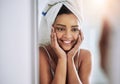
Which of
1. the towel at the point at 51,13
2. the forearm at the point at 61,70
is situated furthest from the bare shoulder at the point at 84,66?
the towel at the point at 51,13

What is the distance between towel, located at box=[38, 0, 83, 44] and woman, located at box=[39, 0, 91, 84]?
0.08 ft

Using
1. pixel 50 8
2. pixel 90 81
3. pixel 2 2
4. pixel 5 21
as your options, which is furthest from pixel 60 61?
pixel 2 2

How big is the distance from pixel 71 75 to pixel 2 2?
774 mm

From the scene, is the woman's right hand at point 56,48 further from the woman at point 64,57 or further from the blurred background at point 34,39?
the blurred background at point 34,39

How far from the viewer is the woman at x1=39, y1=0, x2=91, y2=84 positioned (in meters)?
1.40

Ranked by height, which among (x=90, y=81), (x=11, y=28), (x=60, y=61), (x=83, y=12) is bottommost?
(x=90, y=81)

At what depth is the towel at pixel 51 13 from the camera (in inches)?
55.2

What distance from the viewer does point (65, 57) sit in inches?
55.5

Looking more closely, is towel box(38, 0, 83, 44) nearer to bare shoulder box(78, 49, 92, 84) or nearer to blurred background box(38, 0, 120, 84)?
blurred background box(38, 0, 120, 84)

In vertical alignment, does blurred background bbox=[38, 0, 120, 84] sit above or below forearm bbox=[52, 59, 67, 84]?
above

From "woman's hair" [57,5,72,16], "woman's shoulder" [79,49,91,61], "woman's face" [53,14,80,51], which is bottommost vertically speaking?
"woman's shoulder" [79,49,91,61]

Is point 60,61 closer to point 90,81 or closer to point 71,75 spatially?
point 71,75

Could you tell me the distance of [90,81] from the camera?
1.42 metres

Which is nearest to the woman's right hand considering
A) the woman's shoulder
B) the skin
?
the skin
